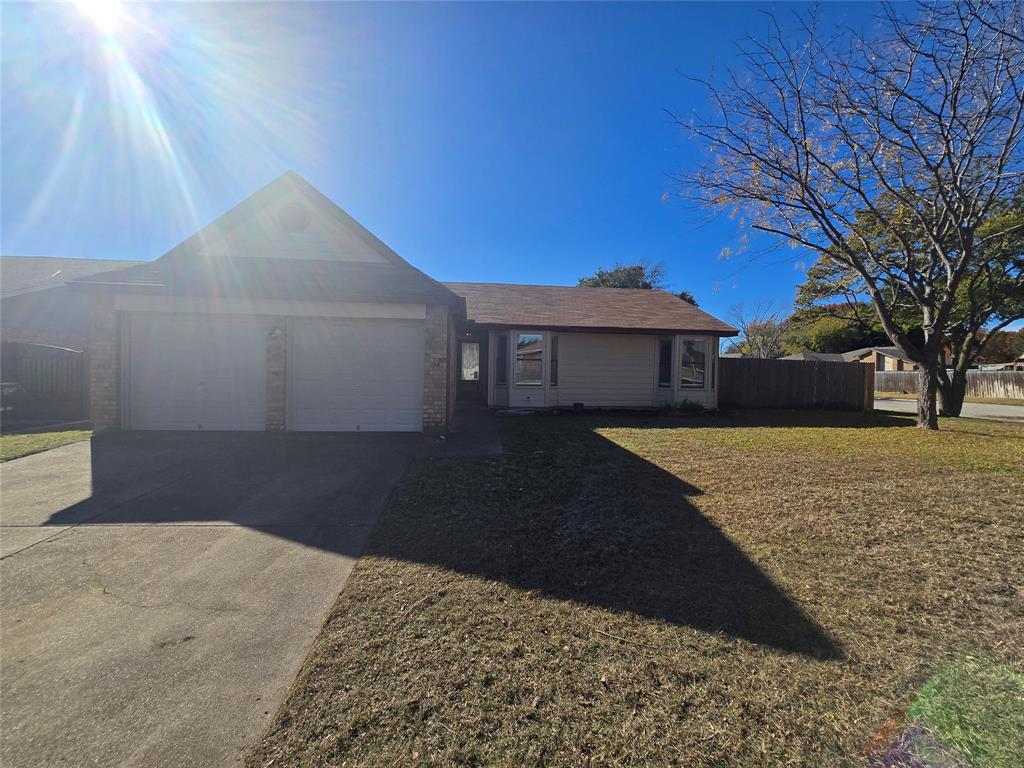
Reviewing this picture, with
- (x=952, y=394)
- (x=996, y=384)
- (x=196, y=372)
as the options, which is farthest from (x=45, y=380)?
(x=996, y=384)

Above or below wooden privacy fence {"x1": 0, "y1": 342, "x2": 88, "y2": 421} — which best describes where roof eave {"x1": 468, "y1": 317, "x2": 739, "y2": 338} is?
above

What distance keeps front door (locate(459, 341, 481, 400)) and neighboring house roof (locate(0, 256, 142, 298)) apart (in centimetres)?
1253

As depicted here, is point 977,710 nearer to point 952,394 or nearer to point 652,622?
point 652,622

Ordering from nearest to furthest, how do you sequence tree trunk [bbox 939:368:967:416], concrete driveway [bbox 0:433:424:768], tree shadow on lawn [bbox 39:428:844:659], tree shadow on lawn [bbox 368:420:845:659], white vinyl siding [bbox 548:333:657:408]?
concrete driveway [bbox 0:433:424:768] → tree shadow on lawn [bbox 368:420:845:659] → tree shadow on lawn [bbox 39:428:844:659] → white vinyl siding [bbox 548:333:657:408] → tree trunk [bbox 939:368:967:416]

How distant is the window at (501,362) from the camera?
522 inches

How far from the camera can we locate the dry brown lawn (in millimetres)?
1860

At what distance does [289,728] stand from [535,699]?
1092mm

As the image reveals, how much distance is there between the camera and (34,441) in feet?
26.1

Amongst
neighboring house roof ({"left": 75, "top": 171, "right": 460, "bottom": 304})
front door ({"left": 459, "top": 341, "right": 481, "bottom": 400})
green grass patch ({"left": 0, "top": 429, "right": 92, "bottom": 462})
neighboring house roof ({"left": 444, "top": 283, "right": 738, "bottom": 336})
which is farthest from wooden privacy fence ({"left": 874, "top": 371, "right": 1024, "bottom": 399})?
green grass patch ({"left": 0, "top": 429, "right": 92, "bottom": 462})

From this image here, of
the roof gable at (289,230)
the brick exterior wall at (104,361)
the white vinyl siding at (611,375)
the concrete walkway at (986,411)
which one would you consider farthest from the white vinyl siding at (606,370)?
the concrete walkway at (986,411)

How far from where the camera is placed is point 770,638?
252cm

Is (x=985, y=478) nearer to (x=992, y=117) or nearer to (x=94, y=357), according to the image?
(x=992, y=117)

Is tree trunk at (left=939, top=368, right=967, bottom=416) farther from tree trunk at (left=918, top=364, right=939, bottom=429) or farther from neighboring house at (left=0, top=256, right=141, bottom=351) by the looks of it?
neighboring house at (left=0, top=256, right=141, bottom=351)

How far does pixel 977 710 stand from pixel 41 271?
81.8 feet
